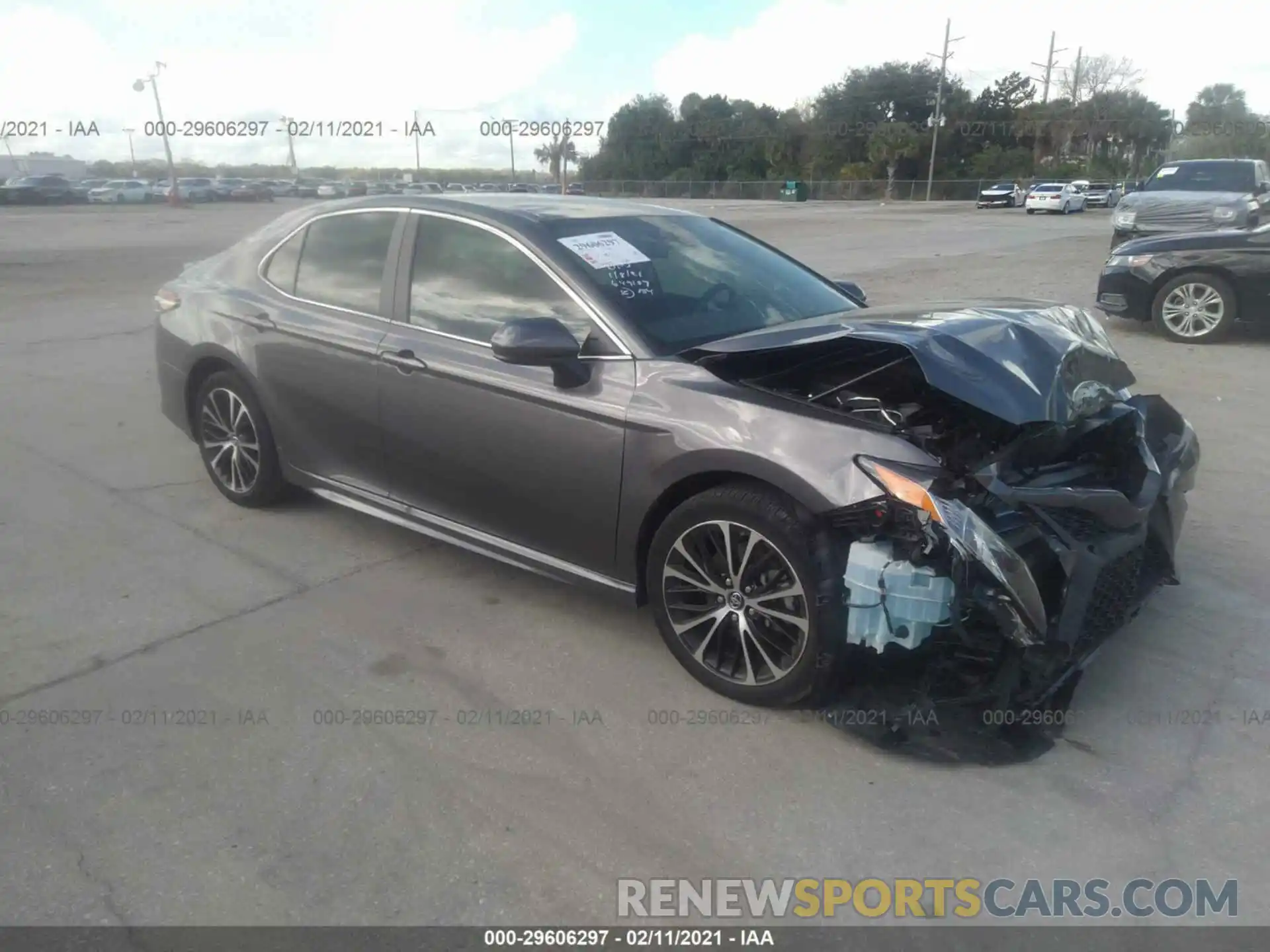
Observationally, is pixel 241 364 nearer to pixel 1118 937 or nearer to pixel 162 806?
pixel 162 806

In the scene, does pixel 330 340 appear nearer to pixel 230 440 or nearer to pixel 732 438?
pixel 230 440

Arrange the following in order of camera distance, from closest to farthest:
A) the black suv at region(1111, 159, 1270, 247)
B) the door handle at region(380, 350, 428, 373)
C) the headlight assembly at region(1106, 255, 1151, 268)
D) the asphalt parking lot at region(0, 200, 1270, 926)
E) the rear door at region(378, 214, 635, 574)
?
the asphalt parking lot at region(0, 200, 1270, 926), the rear door at region(378, 214, 635, 574), the door handle at region(380, 350, 428, 373), the headlight assembly at region(1106, 255, 1151, 268), the black suv at region(1111, 159, 1270, 247)

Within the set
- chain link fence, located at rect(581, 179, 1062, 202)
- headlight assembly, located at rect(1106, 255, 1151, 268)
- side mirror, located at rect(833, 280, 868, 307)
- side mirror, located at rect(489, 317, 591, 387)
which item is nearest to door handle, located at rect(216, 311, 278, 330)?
side mirror, located at rect(489, 317, 591, 387)

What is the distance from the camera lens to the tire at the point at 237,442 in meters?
4.96

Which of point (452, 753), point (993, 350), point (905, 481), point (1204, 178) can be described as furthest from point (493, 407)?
point (1204, 178)

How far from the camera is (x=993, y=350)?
348 cm

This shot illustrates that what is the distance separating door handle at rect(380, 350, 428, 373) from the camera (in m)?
4.12

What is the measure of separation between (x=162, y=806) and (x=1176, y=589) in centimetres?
395

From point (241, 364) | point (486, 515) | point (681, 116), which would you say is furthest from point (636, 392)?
point (681, 116)

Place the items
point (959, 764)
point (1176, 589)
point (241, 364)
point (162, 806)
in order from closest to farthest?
1. point (162, 806)
2. point (959, 764)
3. point (1176, 589)
4. point (241, 364)

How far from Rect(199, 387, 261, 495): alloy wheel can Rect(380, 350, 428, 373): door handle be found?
1.13 metres

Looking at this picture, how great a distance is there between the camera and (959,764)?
3.11 meters

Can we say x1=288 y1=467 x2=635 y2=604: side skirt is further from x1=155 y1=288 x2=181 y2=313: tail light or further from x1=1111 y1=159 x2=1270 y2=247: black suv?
x1=1111 y1=159 x2=1270 y2=247: black suv

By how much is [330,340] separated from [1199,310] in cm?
859
